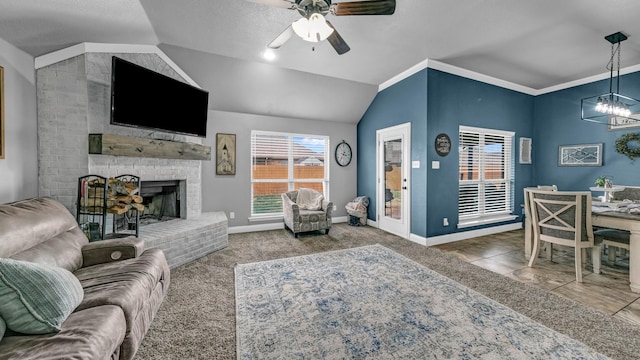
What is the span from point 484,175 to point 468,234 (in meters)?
1.21

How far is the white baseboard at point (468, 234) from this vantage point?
4.02m

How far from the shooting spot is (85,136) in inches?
112

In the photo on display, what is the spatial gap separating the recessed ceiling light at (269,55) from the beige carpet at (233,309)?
2.92 m

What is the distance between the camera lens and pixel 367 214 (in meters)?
5.44

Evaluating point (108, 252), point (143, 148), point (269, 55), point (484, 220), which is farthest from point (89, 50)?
point (484, 220)

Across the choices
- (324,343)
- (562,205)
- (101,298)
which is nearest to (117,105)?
(101,298)

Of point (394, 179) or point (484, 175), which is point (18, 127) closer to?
point (394, 179)

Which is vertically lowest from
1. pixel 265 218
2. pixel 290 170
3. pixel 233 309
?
pixel 233 309

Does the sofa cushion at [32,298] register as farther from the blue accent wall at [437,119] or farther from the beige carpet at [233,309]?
the blue accent wall at [437,119]

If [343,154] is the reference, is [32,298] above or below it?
below

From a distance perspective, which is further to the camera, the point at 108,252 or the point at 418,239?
the point at 418,239

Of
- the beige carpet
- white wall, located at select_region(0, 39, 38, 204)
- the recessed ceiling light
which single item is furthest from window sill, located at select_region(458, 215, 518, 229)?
white wall, located at select_region(0, 39, 38, 204)

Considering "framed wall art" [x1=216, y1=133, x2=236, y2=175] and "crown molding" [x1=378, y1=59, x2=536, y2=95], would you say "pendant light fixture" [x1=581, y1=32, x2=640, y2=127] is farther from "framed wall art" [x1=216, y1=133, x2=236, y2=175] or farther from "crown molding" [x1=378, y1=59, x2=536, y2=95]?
"framed wall art" [x1=216, y1=133, x2=236, y2=175]

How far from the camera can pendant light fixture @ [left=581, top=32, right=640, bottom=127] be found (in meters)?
3.37
